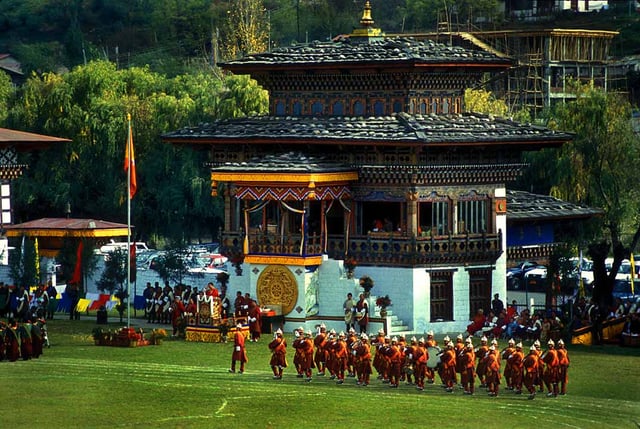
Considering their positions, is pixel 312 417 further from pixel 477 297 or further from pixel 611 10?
pixel 611 10

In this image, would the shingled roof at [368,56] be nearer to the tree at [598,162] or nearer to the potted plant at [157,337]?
the potted plant at [157,337]

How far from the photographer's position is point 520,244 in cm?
8469

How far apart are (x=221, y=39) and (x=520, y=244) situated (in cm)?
5868

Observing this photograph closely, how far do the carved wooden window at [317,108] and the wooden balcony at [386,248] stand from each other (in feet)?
18.1

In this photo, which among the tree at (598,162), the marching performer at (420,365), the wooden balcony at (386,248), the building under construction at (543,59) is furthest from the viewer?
the building under construction at (543,59)

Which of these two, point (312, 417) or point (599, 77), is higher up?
point (599, 77)

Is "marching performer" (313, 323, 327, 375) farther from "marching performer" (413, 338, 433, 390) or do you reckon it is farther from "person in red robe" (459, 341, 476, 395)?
"person in red robe" (459, 341, 476, 395)

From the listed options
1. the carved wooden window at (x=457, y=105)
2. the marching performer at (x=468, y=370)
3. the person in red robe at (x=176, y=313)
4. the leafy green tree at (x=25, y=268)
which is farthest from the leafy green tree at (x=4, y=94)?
the marching performer at (x=468, y=370)

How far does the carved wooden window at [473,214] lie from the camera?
263ft

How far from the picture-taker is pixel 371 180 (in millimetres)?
79625

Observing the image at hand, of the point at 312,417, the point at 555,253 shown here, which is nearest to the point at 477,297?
the point at 555,253

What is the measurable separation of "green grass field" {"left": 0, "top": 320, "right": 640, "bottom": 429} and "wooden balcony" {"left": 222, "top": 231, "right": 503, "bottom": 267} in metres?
8.15

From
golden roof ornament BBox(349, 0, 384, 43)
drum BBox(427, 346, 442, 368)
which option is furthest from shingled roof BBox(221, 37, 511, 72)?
drum BBox(427, 346, 442, 368)

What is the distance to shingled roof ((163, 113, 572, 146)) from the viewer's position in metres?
78.5
